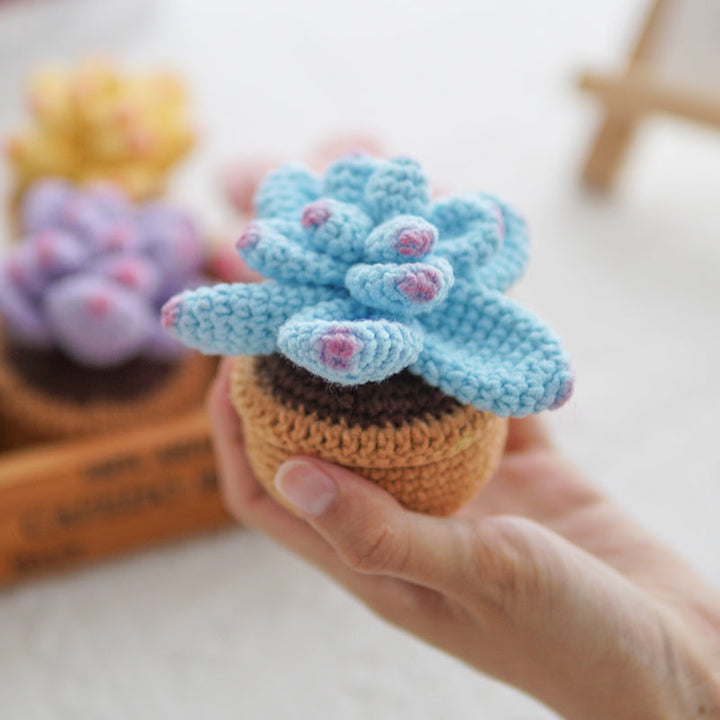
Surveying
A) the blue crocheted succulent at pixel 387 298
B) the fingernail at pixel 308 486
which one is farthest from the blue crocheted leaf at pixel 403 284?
the fingernail at pixel 308 486

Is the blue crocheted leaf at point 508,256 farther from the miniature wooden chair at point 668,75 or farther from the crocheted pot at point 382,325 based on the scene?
the miniature wooden chair at point 668,75

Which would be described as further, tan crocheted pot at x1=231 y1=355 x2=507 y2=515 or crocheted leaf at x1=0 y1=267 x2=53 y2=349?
crocheted leaf at x1=0 y1=267 x2=53 y2=349

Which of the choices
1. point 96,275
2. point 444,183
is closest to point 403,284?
point 96,275

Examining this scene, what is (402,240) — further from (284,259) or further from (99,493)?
(99,493)

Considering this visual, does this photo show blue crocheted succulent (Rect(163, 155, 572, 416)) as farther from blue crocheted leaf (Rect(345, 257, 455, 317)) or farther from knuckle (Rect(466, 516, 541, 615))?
knuckle (Rect(466, 516, 541, 615))

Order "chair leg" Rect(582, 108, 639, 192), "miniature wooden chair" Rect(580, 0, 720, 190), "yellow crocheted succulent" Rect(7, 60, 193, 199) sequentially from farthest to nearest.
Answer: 1. "chair leg" Rect(582, 108, 639, 192)
2. "miniature wooden chair" Rect(580, 0, 720, 190)
3. "yellow crocheted succulent" Rect(7, 60, 193, 199)

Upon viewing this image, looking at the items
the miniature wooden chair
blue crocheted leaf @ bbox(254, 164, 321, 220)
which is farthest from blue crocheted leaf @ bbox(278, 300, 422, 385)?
the miniature wooden chair
